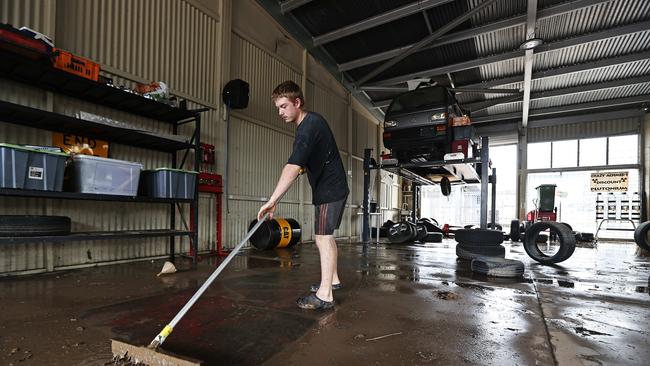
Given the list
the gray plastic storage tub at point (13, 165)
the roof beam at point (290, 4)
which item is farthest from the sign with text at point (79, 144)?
the roof beam at point (290, 4)

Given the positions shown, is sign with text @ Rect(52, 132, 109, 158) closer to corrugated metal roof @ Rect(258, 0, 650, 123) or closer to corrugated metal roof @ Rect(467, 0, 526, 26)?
corrugated metal roof @ Rect(258, 0, 650, 123)

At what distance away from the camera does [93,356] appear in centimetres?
133

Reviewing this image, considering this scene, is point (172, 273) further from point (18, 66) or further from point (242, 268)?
point (18, 66)

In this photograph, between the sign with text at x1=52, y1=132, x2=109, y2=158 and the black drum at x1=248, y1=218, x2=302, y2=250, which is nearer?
the sign with text at x1=52, y1=132, x2=109, y2=158

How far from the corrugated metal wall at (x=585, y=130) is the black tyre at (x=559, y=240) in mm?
9550

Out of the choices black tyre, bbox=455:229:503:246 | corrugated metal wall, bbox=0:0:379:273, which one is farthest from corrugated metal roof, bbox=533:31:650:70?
corrugated metal wall, bbox=0:0:379:273

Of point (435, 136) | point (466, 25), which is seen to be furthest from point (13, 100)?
point (466, 25)

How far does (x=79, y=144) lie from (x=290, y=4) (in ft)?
16.2

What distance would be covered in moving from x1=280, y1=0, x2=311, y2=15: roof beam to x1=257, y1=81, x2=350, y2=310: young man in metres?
5.12

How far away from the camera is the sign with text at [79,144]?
3.06 metres

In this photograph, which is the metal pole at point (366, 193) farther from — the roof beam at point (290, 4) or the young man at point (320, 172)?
the young man at point (320, 172)

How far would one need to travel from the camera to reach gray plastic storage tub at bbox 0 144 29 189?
2357 millimetres

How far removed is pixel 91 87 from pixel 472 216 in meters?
12.7

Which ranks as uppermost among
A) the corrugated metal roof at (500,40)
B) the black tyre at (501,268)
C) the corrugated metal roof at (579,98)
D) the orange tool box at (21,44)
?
the corrugated metal roof at (500,40)
